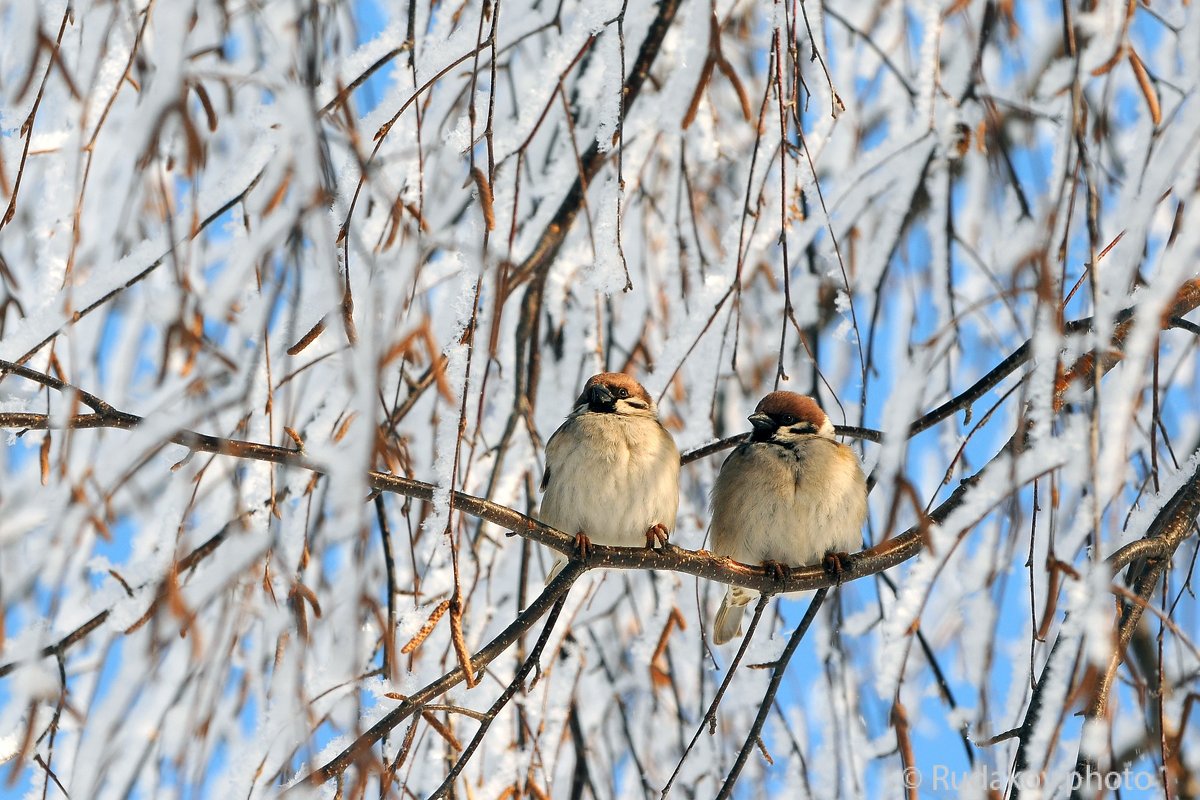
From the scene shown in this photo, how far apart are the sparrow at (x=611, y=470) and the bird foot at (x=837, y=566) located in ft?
1.57

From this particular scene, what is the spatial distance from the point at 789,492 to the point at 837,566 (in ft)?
2.01

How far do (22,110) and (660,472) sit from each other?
1.51m

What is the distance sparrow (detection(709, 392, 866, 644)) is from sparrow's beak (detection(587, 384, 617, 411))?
334 mm

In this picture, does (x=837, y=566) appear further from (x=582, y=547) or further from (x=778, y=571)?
(x=582, y=547)

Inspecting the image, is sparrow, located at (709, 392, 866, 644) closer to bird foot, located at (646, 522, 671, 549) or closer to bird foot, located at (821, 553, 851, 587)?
bird foot, located at (646, 522, 671, 549)

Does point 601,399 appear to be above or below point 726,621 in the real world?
above

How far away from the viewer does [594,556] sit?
1.95 m

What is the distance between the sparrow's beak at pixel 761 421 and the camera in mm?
2871

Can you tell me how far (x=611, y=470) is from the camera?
2805mm

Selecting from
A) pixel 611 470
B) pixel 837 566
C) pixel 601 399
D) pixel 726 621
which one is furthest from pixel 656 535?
Result: pixel 726 621

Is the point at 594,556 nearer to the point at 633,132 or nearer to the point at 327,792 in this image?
the point at 327,792

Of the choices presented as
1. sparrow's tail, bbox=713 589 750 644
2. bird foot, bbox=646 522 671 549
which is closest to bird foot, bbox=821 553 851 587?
bird foot, bbox=646 522 671 549

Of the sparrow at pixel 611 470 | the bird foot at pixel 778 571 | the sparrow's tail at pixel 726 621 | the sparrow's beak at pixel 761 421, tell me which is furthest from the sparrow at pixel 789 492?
the bird foot at pixel 778 571

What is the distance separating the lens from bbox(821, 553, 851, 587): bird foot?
2166mm
